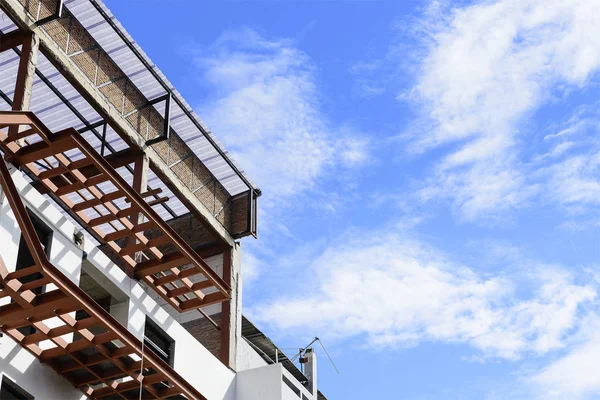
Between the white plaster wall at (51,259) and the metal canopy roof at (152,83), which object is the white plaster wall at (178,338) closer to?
the white plaster wall at (51,259)

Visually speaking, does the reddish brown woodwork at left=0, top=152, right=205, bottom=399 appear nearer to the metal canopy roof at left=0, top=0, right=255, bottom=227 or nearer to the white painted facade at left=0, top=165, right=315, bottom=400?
the white painted facade at left=0, top=165, right=315, bottom=400

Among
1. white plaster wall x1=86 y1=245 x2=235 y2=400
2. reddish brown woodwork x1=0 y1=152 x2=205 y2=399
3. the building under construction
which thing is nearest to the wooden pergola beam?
the building under construction

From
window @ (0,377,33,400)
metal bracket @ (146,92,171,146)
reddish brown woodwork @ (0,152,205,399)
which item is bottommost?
window @ (0,377,33,400)

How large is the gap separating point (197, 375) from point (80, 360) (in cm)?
760

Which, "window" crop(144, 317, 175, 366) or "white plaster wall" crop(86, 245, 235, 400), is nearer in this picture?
"white plaster wall" crop(86, 245, 235, 400)

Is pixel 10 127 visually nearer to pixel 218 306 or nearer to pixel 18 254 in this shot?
pixel 18 254

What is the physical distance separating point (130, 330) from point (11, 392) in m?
5.57

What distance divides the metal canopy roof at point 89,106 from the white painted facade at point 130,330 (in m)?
4.58

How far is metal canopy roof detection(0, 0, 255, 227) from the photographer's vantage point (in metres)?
29.5

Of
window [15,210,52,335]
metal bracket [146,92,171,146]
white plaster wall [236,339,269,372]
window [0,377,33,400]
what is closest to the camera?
window [0,377,33,400]

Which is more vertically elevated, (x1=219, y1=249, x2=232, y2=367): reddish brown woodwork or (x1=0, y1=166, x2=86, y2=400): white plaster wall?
(x1=219, y1=249, x2=232, y2=367): reddish brown woodwork

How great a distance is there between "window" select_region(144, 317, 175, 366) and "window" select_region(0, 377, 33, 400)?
20.4 ft

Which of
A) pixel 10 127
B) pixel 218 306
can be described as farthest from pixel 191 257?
pixel 218 306

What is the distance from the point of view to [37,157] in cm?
2352
